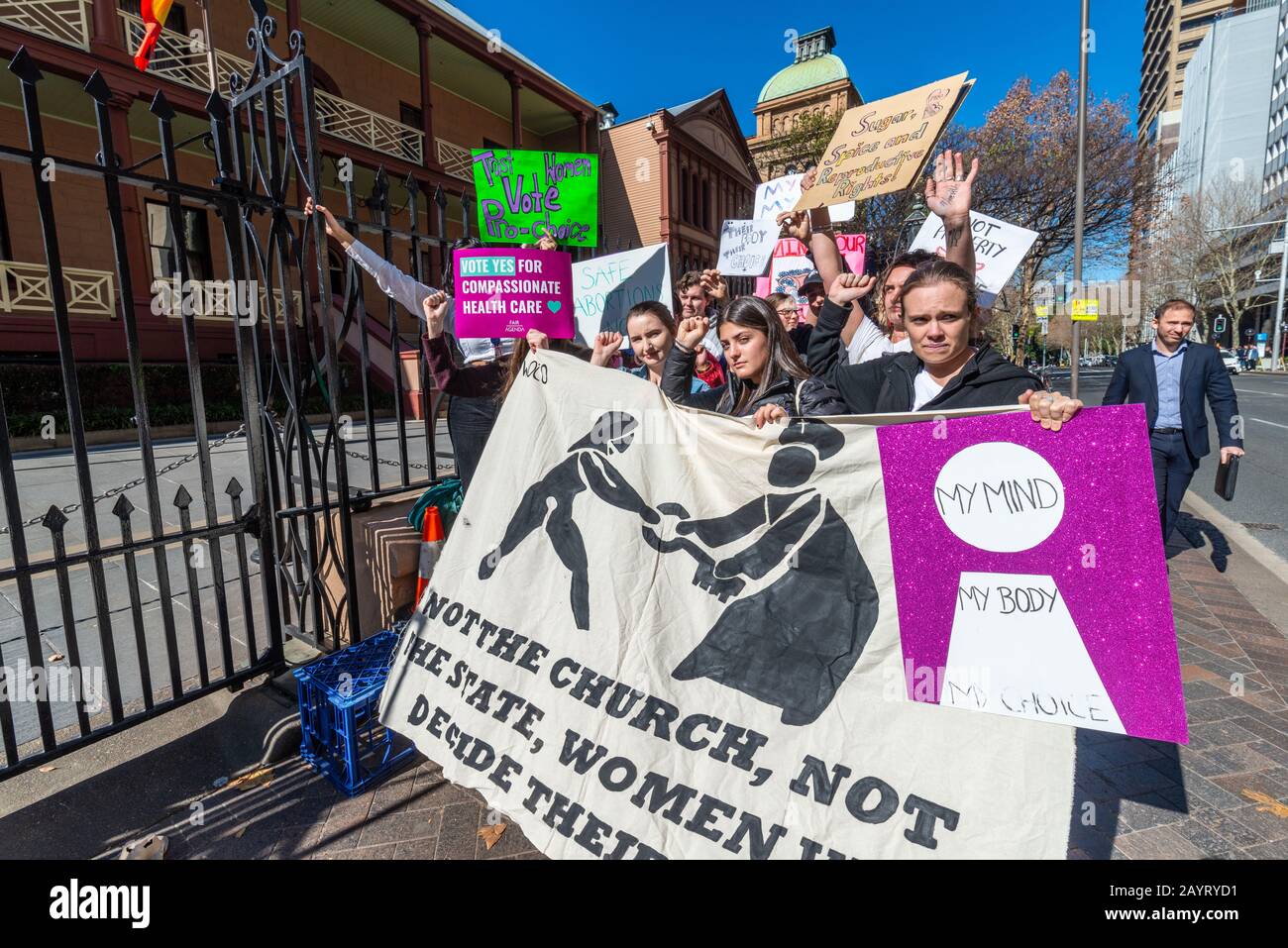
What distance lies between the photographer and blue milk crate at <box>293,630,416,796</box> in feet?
9.20

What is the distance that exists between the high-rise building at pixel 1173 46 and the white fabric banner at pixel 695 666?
9962 cm

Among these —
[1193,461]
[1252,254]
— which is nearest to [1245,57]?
[1252,254]

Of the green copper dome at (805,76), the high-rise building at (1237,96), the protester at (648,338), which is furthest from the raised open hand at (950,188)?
the high-rise building at (1237,96)

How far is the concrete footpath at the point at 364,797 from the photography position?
2.51 m

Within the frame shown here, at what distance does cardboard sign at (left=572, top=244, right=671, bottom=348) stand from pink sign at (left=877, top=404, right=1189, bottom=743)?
3095 mm

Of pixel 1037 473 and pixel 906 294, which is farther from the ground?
pixel 906 294

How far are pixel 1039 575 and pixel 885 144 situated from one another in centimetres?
324

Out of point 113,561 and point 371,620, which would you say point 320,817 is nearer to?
point 371,620

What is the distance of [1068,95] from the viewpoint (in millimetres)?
19281

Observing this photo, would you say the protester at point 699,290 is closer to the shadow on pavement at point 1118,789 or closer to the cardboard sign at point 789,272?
the cardboard sign at point 789,272

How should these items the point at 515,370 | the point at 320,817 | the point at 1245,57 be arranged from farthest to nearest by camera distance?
1. the point at 1245,57
2. the point at 515,370
3. the point at 320,817

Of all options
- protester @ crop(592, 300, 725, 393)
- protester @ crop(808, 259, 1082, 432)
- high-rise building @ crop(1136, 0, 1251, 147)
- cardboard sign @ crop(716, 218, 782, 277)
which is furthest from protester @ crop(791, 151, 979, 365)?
high-rise building @ crop(1136, 0, 1251, 147)
